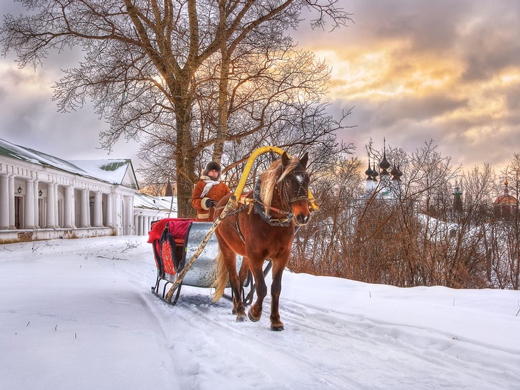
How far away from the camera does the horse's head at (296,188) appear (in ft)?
13.9

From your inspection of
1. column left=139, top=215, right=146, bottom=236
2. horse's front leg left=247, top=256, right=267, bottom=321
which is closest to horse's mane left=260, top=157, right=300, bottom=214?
horse's front leg left=247, top=256, right=267, bottom=321

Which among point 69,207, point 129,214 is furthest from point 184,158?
point 129,214

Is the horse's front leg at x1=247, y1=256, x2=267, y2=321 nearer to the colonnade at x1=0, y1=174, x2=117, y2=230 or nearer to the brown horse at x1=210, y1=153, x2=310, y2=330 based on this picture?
the brown horse at x1=210, y1=153, x2=310, y2=330

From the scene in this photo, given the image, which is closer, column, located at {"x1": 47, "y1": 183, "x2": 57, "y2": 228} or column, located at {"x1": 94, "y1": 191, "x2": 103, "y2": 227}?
column, located at {"x1": 47, "y1": 183, "x2": 57, "y2": 228}

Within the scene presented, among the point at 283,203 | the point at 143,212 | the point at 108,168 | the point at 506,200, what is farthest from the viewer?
the point at 143,212

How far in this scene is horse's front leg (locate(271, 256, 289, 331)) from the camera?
4820mm

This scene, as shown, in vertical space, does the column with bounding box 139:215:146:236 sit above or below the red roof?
below

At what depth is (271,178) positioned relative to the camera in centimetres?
472

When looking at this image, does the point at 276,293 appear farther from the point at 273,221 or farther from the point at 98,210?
the point at 98,210

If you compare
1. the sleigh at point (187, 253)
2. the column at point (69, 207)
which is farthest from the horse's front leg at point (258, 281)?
the column at point (69, 207)

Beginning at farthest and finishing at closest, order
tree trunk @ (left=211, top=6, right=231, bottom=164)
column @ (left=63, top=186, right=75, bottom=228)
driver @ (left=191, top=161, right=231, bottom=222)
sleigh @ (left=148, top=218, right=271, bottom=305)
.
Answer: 1. column @ (left=63, top=186, right=75, bottom=228)
2. tree trunk @ (left=211, top=6, right=231, bottom=164)
3. driver @ (left=191, top=161, right=231, bottom=222)
4. sleigh @ (left=148, top=218, right=271, bottom=305)

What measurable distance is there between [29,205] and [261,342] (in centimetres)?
2939

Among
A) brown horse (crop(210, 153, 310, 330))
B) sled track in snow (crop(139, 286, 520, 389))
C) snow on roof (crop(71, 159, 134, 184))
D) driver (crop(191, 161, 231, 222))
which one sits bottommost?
sled track in snow (crop(139, 286, 520, 389))

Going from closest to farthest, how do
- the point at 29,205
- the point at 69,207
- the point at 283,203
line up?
the point at 283,203
the point at 29,205
the point at 69,207
